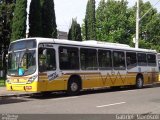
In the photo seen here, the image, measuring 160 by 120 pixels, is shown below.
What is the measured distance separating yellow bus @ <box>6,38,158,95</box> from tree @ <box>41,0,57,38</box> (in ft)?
47.4

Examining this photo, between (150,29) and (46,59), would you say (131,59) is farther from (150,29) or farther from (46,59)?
(150,29)

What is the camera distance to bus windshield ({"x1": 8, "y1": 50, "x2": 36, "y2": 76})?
19.1 meters

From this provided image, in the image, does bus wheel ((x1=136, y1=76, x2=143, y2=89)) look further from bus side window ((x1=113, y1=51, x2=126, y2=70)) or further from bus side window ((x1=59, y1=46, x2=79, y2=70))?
bus side window ((x1=59, y1=46, x2=79, y2=70))

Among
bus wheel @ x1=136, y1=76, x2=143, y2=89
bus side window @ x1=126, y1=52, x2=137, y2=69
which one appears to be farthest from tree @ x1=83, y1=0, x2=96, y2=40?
bus side window @ x1=126, y1=52, x2=137, y2=69

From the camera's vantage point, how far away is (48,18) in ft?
132

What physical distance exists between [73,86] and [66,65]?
4.26ft

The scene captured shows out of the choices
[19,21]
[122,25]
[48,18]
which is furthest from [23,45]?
[122,25]

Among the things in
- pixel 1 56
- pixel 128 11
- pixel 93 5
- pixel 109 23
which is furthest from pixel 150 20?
pixel 1 56

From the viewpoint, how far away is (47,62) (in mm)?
19516

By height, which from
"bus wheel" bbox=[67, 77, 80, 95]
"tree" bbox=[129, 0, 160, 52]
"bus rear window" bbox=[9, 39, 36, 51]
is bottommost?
"bus wheel" bbox=[67, 77, 80, 95]

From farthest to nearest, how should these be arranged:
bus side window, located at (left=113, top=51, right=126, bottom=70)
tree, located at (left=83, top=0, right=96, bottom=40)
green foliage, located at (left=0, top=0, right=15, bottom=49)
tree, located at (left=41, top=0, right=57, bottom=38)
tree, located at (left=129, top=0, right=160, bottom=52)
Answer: tree, located at (left=129, top=0, right=160, bottom=52) < tree, located at (left=83, top=0, right=96, bottom=40) < tree, located at (left=41, top=0, right=57, bottom=38) < green foliage, located at (left=0, top=0, right=15, bottom=49) < bus side window, located at (left=113, top=51, right=126, bottom=70)

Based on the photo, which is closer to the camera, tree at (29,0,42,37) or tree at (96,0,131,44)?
tree at (29,0,42,37)

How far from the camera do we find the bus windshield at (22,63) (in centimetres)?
1912

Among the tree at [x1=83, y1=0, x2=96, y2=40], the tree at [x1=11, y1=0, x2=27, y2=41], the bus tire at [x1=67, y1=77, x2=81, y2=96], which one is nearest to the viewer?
the bus tire at [x1=67, y1=77, x2=81, y2=96]
